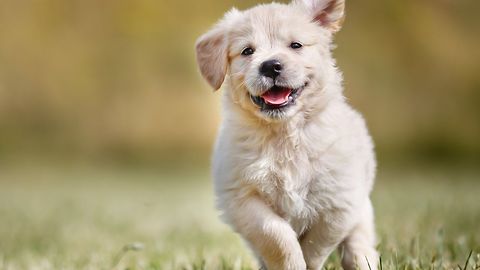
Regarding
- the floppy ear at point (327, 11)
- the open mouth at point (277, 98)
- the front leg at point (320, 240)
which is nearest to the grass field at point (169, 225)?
the front leg at point (320, 240)

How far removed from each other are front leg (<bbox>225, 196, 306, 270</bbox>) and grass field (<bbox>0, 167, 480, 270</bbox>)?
1.51 feet

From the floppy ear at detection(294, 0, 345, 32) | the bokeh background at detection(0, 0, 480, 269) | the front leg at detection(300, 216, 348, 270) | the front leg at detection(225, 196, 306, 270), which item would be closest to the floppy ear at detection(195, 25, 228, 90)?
the floppy ear at detection(294, 0, 345, 32)

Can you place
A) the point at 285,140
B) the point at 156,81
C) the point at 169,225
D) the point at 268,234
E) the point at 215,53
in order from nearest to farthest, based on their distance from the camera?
the point at 268,234, the point at 285,140, the point at 215,53, the point at 169,225, the point at 156,81

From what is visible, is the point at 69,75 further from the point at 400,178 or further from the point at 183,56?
the point at 400,178

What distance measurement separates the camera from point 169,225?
7098 mm

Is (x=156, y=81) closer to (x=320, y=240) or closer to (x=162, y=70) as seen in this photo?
(x=162, y=70)

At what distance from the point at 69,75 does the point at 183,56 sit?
5.83 feet

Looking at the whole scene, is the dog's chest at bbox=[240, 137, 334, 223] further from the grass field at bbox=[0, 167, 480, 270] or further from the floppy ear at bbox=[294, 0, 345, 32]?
the floppy ear at bbox=[294, 0, 345, 32]

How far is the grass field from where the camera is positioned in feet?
15.1

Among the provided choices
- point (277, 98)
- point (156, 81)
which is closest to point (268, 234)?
point (277, 98)

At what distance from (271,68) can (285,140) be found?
0.36m

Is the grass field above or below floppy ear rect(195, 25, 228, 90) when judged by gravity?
below

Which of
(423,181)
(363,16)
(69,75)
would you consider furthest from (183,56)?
(423,181)

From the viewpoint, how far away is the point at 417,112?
1246cm
